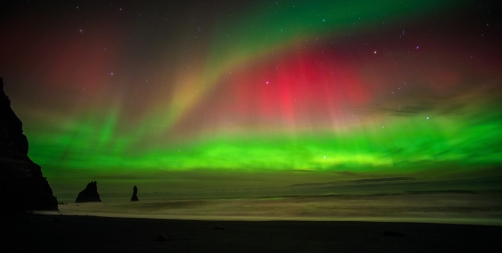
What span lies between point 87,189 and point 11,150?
300ft

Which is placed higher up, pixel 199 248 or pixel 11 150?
pixel 11 150

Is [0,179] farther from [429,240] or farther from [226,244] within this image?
[429,240]

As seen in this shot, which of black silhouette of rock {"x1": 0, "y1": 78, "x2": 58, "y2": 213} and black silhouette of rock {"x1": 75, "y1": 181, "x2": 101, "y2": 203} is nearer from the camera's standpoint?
black silhouette of rock {"x1": 0, "y1": 78, "x2": 58, "y2": 213}

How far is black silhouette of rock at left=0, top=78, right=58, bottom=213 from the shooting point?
23.8 meters

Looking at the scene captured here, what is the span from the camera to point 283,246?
740 centimetres

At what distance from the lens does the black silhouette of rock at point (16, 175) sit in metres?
23.8

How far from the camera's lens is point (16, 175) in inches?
1009

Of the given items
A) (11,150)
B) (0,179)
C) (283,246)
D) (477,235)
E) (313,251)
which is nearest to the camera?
(313,251)

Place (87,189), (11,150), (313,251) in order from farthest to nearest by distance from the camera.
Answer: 1. (87,189)
2. (11,150)
3. (313,251)

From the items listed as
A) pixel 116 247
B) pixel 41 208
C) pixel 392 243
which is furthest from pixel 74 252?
pixel 41 208

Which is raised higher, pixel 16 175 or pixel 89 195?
pixel 16 175

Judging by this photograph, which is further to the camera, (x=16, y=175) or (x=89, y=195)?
(x=89, y=195)

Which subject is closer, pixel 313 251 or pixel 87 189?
pixel 313 251

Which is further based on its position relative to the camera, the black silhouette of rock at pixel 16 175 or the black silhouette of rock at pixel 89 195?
the black silhouette of rock at pixel 89 195
